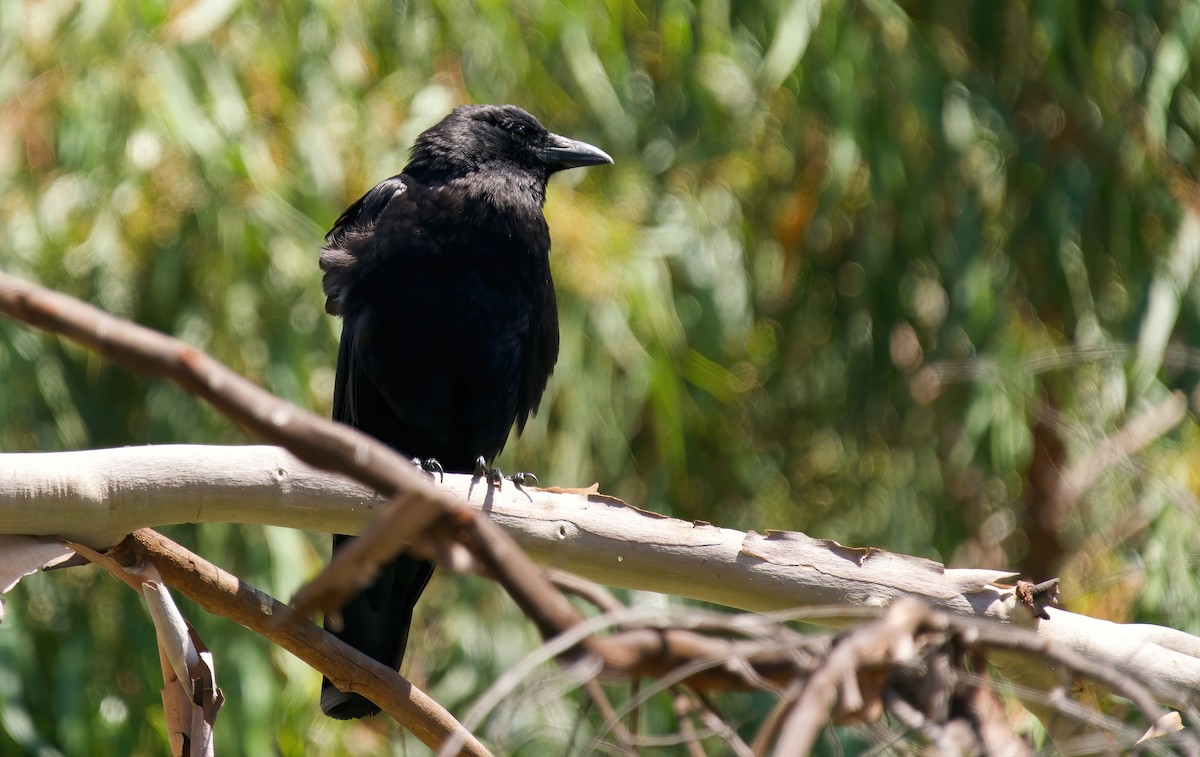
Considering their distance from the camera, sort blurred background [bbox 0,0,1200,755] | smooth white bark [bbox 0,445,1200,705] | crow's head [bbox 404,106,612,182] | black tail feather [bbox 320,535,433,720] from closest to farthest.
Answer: smooth white bark [bbox 0,445,1200,705] → black tail feather [bbox 320,535,433,720] → crow's head [bbox 404,106,612,182] → blurred background [bbox 0,0,1200,755]

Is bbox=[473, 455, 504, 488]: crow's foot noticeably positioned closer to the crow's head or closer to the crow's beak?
the crow's head

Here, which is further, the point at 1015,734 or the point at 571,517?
the point at 571,517

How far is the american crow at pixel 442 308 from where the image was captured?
3.13m

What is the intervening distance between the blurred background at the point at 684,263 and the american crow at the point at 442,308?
1.42 feet

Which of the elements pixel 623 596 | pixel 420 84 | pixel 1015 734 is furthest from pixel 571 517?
pixel 420 84

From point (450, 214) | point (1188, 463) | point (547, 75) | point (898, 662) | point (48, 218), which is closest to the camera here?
point (898, 662)

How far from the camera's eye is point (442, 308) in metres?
3.14

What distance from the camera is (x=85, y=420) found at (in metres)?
3.74

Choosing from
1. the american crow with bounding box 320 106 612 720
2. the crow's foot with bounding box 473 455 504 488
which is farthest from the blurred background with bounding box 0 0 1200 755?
the crow's foot with bounding box 473 455 504 488

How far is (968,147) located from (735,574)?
3007mm

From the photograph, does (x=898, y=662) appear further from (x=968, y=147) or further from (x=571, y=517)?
(x=968, y=147)

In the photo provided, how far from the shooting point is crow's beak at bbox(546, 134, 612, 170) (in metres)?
3.64

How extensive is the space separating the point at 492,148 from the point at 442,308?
1.90 ft

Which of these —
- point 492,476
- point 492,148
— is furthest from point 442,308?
point 492,476
